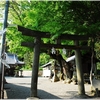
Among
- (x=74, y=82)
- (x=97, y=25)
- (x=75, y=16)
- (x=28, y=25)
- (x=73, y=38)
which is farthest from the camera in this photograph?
(x=74, y=82)

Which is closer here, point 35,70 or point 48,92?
Answer: point 35,70

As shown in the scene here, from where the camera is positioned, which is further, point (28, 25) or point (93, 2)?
point (28, 25)

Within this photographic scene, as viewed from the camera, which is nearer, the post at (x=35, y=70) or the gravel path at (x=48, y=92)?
the post at (x=35, y=70)

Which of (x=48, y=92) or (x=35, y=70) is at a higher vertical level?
(x=35, y=70)

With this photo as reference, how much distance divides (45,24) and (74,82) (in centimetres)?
1139

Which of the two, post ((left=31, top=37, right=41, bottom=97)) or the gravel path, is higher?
post ((left=31, top=37, right=41, bottom=97))

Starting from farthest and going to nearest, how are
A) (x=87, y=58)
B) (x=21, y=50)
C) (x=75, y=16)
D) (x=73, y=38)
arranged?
(x=87, y=58) < (x=21, y=50) < (x=73, y=38) < (x=75, y=16)

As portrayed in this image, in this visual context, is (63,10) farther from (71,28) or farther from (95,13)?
(95,13)

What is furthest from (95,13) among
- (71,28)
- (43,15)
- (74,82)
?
(74,82)

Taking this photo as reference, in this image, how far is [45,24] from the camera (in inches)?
429

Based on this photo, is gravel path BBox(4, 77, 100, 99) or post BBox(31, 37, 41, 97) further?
gravel path BBox(4, 77, 100, 99)

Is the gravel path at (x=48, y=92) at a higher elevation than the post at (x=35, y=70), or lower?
lower

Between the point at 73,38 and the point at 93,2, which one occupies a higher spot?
the point at 93,2

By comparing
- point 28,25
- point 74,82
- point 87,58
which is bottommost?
point 74,82
